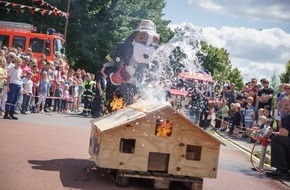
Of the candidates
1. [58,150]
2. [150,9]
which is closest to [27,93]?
[58,150]

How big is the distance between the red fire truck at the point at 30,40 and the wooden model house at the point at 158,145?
53.6 feet

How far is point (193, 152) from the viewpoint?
6535 millimetres

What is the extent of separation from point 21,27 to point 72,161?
649 inches

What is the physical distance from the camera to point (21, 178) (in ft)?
19.4

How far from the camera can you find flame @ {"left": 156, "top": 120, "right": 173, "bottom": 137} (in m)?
6.34

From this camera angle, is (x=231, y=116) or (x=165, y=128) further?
(x=231, y=116)

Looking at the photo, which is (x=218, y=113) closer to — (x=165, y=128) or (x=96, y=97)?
(x=96, y=97)

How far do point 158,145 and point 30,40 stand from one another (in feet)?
56.6

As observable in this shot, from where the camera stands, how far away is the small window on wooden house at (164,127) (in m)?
6.34

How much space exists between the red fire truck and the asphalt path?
10847 mm

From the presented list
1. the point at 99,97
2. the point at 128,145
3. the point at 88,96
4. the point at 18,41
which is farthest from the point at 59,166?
the point at 18,41

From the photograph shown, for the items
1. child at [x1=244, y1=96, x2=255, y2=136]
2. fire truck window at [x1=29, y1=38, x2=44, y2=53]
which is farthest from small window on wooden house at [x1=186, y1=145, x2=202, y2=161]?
fire truck window at [x1=29, y1=38, x2=44, y2=53]

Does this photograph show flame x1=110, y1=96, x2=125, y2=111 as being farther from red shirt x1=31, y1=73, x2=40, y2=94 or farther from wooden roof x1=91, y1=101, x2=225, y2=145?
red shirt x1=31, y1=73, x2=40, y2=94

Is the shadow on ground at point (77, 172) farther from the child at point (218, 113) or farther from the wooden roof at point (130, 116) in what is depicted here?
the child at point (218, 113)
